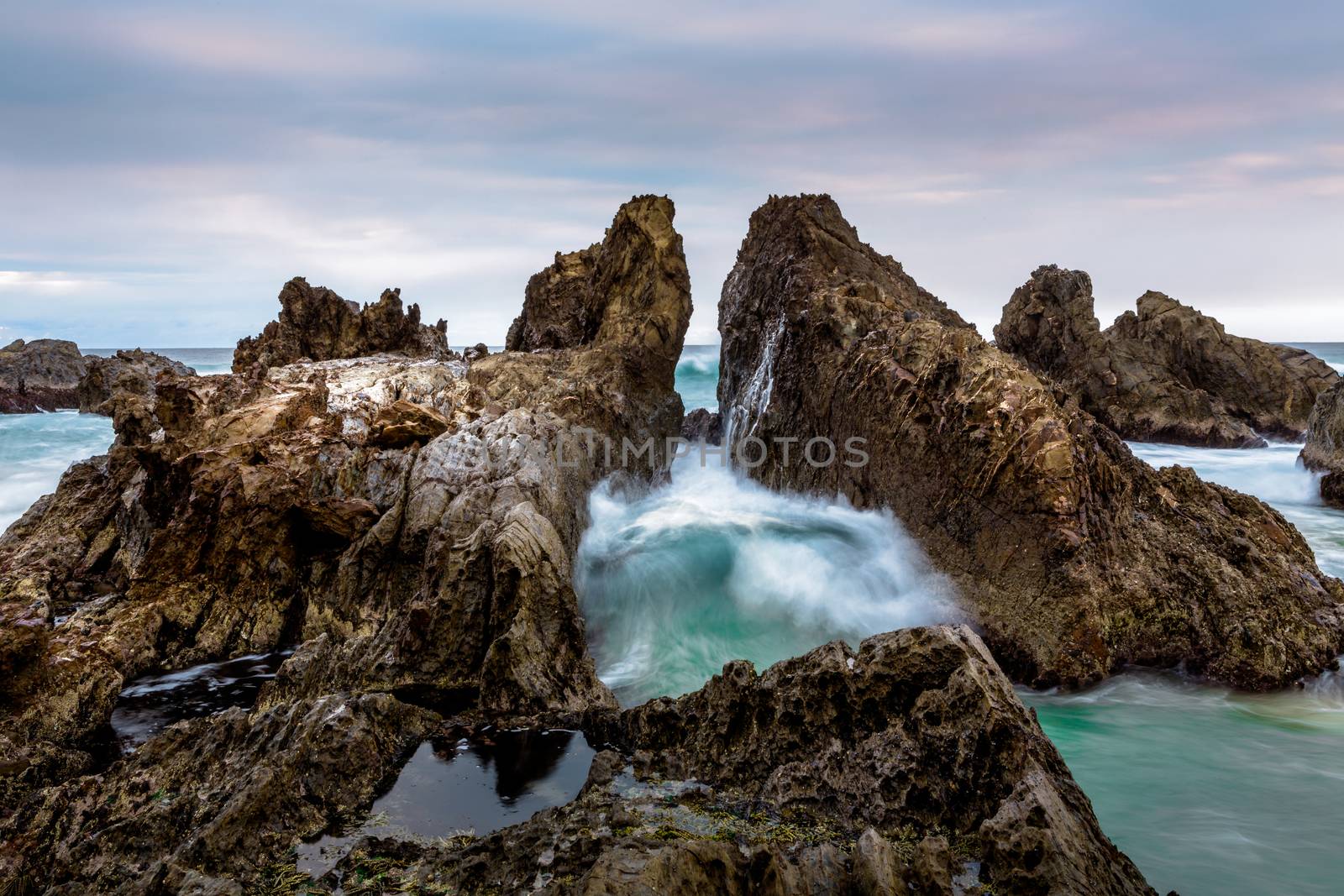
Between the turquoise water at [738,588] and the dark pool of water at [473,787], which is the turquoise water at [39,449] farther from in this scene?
the dark pool of water at [473,787]

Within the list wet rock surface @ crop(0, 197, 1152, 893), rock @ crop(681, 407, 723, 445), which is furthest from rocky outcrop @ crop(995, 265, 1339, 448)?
wet rock surface @ crop(0, 197, 1152, 893)

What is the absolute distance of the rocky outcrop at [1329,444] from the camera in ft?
61.2

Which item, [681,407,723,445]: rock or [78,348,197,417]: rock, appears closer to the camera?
[681,407,723,445]: rock

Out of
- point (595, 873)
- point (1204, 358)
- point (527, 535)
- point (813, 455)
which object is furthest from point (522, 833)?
point (1204, 358)

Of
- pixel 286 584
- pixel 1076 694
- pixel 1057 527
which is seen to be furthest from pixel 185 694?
pixel 1057 527

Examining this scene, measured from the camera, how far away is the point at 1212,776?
707 cm

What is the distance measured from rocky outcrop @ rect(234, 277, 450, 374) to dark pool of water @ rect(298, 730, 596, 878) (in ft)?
48.1

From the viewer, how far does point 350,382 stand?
14.9 metres

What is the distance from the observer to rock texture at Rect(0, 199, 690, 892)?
5.16 m

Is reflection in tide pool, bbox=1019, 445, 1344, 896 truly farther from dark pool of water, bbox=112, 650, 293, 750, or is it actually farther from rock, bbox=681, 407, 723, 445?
rock, bbox=681, 407, 723, 445

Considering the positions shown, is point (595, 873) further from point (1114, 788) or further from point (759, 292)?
point (759, 292)

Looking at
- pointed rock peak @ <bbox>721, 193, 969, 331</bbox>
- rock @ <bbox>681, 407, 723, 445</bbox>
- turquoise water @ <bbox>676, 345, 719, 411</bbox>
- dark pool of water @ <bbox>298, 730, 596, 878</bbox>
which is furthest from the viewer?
turquoise water @ <bbox>676, 345, 719, 411</bbox>

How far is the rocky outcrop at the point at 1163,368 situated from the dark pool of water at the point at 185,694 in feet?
93.7

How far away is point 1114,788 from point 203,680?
9675mm
